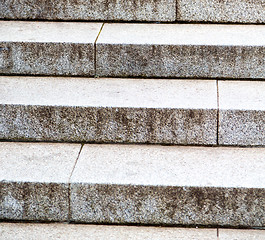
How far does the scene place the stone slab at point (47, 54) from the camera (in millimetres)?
3496

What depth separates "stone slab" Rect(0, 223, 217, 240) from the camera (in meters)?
2.70

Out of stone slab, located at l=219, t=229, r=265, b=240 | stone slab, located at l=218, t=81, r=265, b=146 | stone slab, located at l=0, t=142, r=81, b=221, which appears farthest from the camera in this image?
stone slab, located at l=218, t=81, r=265, b=146

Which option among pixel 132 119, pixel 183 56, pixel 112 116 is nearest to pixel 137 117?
pixel 132 119

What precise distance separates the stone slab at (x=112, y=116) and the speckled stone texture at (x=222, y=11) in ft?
2.76

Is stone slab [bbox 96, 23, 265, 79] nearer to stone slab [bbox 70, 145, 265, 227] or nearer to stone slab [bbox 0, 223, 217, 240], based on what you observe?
stone slab [bbox 70, 145, 265, 227]

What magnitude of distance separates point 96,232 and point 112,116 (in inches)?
29.2

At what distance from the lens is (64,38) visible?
3.57 m

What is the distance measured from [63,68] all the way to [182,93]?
892 mm

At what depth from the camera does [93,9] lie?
389 cm

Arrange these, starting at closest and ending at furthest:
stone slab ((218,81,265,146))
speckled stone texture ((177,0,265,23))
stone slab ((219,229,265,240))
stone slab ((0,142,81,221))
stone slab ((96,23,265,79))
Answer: stone slab ((219,229,265,240)) < stone slab ((0,142,81,221)) < stone slab ((218,81,265,146)) < stone slab ((96,23,265,79)) < speckled stone texture ((177,0,265,23))

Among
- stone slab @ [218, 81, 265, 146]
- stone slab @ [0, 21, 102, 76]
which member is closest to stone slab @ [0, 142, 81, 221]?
stone slab @ [0, 21, 102, 76]

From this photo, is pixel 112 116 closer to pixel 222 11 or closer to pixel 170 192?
pixel 170 192

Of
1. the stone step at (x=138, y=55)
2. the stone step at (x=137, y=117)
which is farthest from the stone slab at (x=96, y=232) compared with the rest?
the stone step at (x=138, y=55)

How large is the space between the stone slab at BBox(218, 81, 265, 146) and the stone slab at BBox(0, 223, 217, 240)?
64 centimetres
